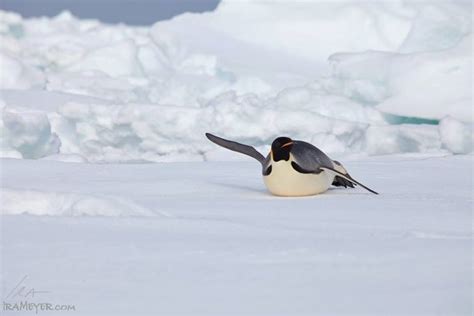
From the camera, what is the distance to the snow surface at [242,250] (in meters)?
2.07

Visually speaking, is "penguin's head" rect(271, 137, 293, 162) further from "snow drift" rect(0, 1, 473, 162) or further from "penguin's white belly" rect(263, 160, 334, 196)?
"snow drift" rect(0, 1, 473, 162)

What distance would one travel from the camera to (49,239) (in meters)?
2.71

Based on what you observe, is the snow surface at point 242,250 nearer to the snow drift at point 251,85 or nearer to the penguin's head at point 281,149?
the penguin's head at point 281,149

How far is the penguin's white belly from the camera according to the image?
3.85 meters

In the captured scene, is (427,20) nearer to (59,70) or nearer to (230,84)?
(230,84)

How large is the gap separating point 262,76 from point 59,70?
13.6 feet

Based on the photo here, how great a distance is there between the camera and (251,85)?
15.9 metres

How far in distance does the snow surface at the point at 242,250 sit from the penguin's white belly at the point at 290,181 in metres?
0.06
